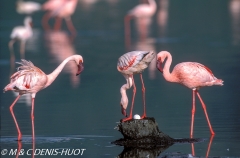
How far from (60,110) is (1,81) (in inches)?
151

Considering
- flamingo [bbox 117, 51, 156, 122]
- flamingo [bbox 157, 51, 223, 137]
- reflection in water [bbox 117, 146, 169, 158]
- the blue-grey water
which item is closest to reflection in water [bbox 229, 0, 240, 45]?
the blue-grey water

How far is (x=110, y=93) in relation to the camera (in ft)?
40.2

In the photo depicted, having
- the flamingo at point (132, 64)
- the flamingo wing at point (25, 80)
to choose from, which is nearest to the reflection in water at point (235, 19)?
the flamingo at point (132, 64)

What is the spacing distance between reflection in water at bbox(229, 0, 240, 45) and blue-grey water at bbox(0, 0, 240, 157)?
0.18 feet

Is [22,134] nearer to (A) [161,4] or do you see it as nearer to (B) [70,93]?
(B) [70,93]

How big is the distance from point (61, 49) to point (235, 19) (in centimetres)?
1063

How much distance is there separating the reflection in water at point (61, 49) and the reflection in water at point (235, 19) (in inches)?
197

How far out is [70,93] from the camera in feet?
41.1

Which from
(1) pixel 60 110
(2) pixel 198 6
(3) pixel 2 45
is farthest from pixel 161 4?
(1) pixel 60 110

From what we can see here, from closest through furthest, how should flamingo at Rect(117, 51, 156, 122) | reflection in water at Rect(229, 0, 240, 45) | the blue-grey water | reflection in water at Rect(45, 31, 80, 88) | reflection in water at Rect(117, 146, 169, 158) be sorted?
reflection in water at Rect(117, 146, 169, 158)
the blue-grey water
flamingo at Rect(117, 51, 156, 122)
reflection in water at Rect(45, 31, 80, 88)
reflection in water at Rect(229, 0, 240, 45)

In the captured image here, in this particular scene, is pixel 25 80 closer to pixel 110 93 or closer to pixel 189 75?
pixel 189 75

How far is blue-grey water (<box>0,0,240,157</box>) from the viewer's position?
8266 mm

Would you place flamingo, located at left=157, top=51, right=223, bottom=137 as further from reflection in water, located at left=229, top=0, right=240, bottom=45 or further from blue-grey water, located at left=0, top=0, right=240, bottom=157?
reflection in water, located at left=229, top=0, right=240, bottom=45

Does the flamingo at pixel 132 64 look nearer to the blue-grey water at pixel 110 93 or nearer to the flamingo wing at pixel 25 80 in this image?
the blue-grey water at pixel 110 93
